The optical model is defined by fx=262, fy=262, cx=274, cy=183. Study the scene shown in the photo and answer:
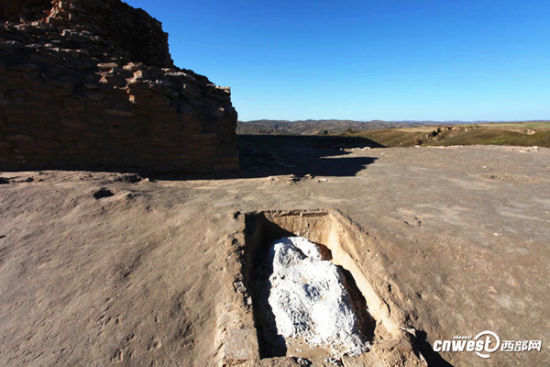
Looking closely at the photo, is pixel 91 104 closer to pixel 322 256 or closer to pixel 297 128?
pixel 322 256

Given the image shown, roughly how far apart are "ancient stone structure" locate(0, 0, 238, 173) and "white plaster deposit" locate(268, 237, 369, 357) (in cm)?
385

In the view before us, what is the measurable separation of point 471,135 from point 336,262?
29.9m

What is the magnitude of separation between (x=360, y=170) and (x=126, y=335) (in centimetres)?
651

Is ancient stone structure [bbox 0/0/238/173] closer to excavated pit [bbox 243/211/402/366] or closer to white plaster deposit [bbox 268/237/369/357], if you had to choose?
excavated pit [bbox 243/211/402/366]

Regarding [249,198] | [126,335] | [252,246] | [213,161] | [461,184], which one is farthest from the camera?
[213,161]

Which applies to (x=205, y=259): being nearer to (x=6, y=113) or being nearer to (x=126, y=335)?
(x=126, y=335)

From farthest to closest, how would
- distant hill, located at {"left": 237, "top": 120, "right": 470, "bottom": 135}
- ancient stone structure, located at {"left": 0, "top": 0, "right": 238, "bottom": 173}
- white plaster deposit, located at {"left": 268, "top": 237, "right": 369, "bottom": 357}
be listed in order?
1. distant hill, located at {"left": 237, "top": 120, "right": 470, "bottom": 135}
2. ancient stone structure, located at {"left": 0, "top": 0, "right": 238, "bottom": 173}
3. white plaster deposit, located at {"left": 268, "top": 237, "right": 369, "bottom": 357}

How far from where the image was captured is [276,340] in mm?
2248

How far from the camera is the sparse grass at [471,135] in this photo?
21536 millimetres

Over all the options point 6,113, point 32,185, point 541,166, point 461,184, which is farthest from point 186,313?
point 541,166

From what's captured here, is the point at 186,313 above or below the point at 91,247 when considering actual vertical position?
below

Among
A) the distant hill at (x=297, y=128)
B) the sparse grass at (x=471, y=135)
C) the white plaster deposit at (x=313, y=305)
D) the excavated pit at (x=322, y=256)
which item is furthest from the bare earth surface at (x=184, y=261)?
the distant hill at (x=297, y=128)

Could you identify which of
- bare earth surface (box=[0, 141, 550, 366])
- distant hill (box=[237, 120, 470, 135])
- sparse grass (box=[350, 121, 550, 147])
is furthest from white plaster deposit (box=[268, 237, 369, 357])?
distant hill (box=[237, 120, 470, 135])

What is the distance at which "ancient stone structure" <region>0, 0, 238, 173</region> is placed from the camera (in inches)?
193
